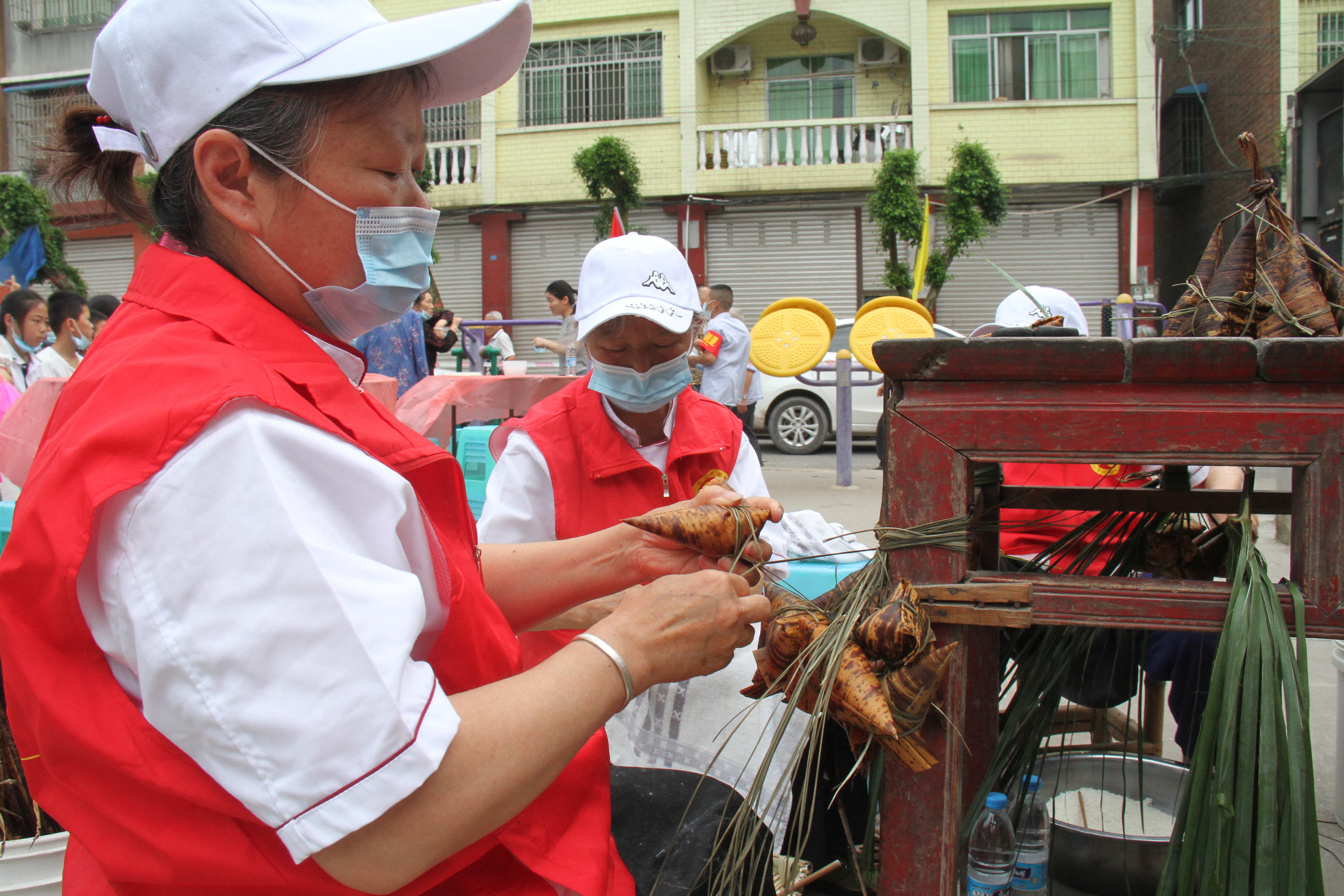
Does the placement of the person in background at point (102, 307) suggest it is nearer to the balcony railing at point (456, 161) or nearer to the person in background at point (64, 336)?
the person in background at point (64, 336)

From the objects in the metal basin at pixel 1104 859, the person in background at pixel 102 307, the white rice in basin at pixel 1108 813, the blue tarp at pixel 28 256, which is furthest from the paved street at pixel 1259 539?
A: the blue tarp at pixel 28 256

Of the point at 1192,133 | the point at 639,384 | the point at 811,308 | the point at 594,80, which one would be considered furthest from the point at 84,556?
the point at 1192,133

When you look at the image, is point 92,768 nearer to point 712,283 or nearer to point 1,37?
point 712,283

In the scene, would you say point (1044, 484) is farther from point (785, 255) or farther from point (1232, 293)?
point (785, 255)

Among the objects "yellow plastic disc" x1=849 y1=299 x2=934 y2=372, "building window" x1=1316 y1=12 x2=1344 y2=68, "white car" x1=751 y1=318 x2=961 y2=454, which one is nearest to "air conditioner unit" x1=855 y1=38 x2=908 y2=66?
"building window" x1=1316 y1=12 x2=1344 y2=68

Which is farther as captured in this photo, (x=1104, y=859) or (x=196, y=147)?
(x=1104, y=859)

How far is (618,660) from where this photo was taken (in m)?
0.98

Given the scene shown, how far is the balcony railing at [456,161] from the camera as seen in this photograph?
16.8 meters

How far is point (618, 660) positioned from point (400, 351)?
4.93 meters

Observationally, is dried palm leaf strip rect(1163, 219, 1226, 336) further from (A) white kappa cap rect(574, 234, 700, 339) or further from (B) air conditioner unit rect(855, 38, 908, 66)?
(B) air conditioner unit rect(855, 38, 908, 66)

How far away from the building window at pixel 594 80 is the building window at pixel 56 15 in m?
8.83

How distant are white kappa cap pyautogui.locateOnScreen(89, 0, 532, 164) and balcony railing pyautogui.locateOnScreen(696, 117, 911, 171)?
15.7 m

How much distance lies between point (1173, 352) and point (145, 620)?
3.54 feet

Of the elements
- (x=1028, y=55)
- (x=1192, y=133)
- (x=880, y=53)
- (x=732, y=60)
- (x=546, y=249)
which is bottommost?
(x=546, y=249)
